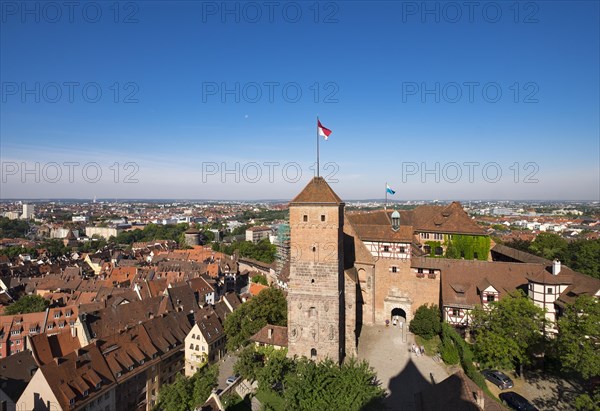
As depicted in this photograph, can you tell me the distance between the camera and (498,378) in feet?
88.7

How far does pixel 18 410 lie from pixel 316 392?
80.2 feet

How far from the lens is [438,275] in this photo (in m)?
38.2

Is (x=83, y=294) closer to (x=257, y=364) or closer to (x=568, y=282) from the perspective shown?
(x=257, y=364)

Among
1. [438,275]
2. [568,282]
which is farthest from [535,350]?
[438,275]

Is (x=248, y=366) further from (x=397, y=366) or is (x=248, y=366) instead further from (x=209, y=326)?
(x=209, y=326)

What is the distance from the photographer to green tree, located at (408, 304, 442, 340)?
35250 millimetres

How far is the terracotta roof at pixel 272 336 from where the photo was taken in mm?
34809

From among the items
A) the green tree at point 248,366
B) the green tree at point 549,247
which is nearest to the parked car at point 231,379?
the green tree at point 248,366

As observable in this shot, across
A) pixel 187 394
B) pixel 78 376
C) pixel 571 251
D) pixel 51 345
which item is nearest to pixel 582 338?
pixel 187 394

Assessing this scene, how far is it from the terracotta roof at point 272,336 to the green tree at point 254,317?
7.62ft

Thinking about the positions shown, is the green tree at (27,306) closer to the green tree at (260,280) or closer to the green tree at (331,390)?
the green tree at (260,280)

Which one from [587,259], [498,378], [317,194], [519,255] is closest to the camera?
[498,378]

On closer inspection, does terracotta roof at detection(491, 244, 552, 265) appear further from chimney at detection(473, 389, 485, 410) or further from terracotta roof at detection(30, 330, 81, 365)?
terracotta roof at detection(30, 330, 81, 365)

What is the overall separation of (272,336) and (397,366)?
11.8 metres
